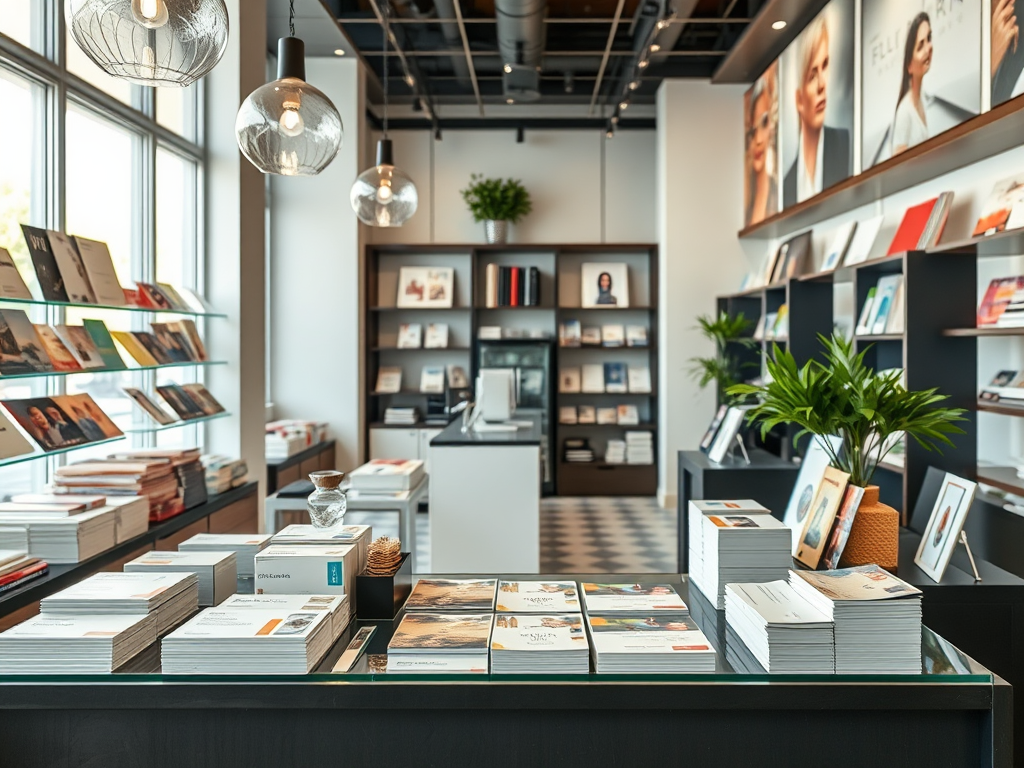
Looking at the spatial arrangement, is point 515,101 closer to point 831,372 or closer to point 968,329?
point 968,329

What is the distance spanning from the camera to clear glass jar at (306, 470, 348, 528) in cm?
199

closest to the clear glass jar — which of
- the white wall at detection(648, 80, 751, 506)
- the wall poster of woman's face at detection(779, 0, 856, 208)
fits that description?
the wall poster of woman's face at detection(779, 0, 856, 208)

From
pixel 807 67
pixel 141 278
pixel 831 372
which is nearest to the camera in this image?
pixel 831 372

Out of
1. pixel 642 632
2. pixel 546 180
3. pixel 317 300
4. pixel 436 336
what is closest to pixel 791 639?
pixel 642 632

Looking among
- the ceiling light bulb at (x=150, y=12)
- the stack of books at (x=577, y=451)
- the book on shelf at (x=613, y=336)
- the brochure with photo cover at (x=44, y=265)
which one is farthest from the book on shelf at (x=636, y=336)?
the ceiling light bulb at (x=150, y=12)

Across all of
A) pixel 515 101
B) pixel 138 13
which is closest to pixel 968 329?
pixel 138 13

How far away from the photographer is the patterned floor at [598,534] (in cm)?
567

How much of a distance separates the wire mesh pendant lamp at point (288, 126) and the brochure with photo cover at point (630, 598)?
52.7 inches

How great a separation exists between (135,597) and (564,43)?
6.43 m

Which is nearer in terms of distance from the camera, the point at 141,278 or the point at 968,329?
the point at 968,329

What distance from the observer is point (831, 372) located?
2.52 m

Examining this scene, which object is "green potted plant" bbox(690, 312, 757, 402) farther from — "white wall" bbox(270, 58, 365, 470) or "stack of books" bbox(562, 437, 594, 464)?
"white wall" bbox(270, 58, 365, 470)

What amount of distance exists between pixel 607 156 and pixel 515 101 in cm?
138

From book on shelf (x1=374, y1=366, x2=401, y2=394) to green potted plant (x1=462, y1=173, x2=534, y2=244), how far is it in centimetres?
171
